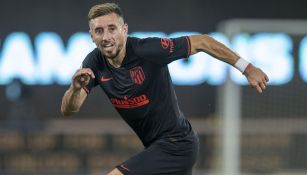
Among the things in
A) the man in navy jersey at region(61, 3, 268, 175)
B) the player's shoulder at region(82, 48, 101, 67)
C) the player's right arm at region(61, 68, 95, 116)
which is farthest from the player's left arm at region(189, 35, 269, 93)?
the player's right arm at region(61, 68, 95, 116)

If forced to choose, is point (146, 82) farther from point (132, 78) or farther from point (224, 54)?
point (224, 54)

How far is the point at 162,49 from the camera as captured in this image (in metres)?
5.47

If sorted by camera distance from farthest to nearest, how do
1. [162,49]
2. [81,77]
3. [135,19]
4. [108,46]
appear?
[135,19], [162,49], [108,46], [81,77]

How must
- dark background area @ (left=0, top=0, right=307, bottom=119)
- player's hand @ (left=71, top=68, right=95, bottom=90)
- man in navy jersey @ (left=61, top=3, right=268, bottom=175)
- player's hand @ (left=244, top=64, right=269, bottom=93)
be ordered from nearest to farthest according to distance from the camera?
player's hand @ (left=71, top=68, right=95, bottom=90) → player's hand @ (left=244, top=64, right=269, bottom=93) → man in navy jersey @ (left=61, top=3, right=268, bottom=175) → dark background area @ (left=0, top=0, right=307, bottom=119)

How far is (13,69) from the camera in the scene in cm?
1112

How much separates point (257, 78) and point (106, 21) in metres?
0.94

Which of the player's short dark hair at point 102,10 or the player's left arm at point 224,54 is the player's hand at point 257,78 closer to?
the player's left arm at point 224,54

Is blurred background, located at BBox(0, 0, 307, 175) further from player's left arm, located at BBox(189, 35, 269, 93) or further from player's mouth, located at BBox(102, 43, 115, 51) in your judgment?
player's mouth, located at BBox(102, 43, 115, 51)

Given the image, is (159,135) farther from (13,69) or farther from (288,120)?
(13,69)

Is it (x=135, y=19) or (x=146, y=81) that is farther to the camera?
(x=135, y=19)

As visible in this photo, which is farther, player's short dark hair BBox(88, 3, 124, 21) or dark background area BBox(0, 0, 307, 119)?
dark background area BBox(0, 0, 307, 119)

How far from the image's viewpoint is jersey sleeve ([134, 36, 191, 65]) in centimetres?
547

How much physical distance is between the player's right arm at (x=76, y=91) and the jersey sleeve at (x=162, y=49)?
1.25ft

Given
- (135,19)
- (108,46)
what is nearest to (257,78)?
(108,46)
